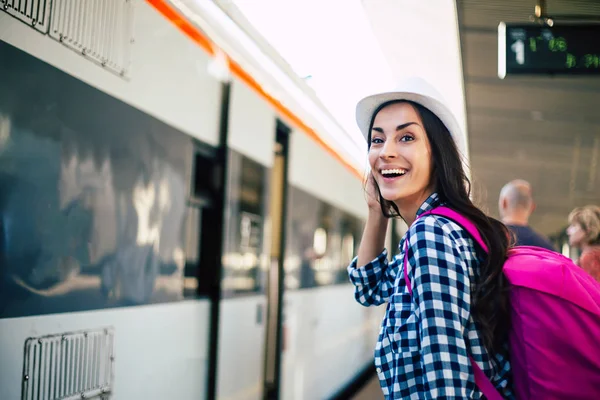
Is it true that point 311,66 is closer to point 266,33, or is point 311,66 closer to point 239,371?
point 266,33

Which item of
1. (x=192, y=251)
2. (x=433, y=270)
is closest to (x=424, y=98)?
(x=433, y=270)

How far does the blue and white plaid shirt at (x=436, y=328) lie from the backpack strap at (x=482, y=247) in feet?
0.04

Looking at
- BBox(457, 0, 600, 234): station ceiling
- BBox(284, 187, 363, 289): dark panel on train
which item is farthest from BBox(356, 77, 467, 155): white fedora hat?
BBox(284, 187, 363, 289): dark panel on train

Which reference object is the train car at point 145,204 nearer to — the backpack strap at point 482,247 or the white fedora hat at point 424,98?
the white fedora hat at point 424,98

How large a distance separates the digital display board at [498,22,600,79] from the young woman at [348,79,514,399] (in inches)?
127

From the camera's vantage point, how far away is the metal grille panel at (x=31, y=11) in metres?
1.85

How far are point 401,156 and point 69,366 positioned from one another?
1279mm

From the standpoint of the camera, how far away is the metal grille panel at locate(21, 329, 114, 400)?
1.93m

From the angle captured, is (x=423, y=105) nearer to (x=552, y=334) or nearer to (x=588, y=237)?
(x=552, y=334)

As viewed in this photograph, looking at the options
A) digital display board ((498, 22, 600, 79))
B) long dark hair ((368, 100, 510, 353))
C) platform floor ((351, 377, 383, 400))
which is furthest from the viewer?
platform floor ((351, 377, 383, 400))

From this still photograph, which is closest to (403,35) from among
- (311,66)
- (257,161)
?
(311,66)

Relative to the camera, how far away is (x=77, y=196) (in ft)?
7.05

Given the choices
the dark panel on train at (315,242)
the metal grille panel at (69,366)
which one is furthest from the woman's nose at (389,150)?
the dark panel on train at (315,242)

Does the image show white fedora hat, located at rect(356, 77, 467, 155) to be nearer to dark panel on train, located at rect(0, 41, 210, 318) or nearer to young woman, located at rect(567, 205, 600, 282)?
dark panel on train, located at rect(0, 41, 210, 318)
